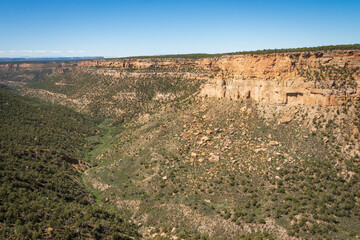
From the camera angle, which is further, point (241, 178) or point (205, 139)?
point (205, 139)

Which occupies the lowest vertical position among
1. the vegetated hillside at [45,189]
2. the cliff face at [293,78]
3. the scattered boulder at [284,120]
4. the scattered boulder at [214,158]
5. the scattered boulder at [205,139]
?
the vegetated hillside at [45,189]

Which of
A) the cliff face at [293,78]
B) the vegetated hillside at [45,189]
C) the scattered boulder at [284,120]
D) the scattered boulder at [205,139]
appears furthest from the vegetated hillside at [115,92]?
the scattered boulder at [284,120]

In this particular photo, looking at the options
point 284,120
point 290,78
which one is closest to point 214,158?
Answer: point 284,120

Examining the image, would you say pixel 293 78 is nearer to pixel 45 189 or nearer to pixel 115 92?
pixel 45 189

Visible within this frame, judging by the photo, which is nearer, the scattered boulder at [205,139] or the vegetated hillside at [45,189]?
the vegetated hillside at [45,189]

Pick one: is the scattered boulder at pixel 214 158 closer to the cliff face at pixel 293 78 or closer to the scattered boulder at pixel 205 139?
the scattered boulder at pixel 205 139

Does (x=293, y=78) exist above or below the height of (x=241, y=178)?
above

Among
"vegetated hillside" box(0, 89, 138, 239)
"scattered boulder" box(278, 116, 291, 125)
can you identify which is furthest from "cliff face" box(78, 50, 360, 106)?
"vegetated hillside" box(0, 89, 138, 239)

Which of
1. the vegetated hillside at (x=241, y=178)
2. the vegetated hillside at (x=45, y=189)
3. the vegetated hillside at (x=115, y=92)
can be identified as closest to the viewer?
the vegetated hillside at (x=45, y=189)
